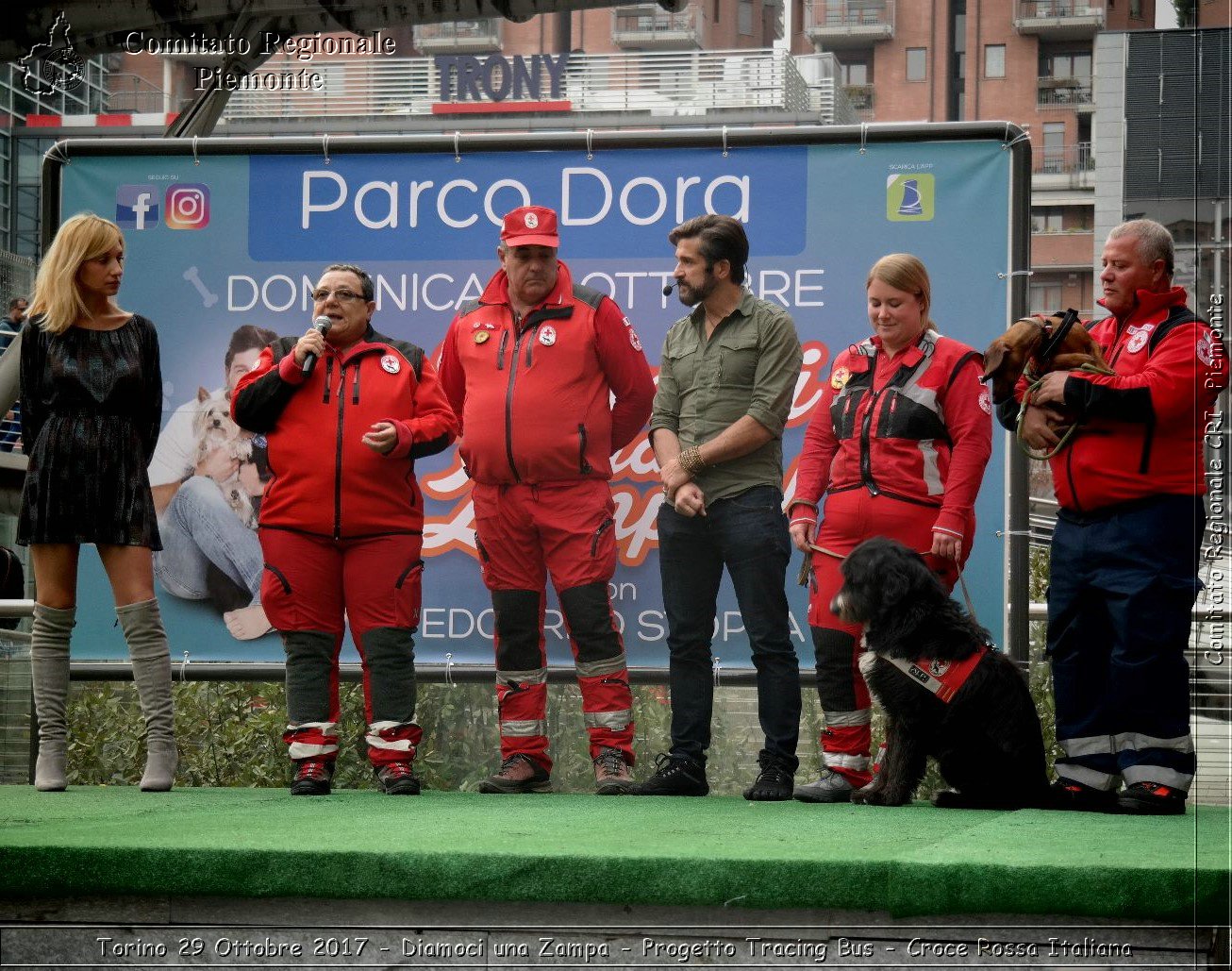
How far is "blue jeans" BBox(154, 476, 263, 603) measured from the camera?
6.68m

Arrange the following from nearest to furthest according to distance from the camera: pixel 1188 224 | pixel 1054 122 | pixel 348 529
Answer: pixel 1188 224, pixel 348 529, pixel 1054 122

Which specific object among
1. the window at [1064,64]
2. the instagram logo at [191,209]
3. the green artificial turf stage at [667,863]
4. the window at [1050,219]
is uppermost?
the window at [1064,64]

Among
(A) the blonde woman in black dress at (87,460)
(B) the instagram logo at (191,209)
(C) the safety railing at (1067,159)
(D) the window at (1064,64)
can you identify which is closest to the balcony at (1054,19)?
(D) the window at (1064,64)

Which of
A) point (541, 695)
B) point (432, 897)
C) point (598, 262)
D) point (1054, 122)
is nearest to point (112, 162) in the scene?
point (598, 262)

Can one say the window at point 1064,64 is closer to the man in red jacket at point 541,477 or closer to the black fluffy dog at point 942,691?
the man in red jacket at point 541,477

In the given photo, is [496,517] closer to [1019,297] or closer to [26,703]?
[1019,297]

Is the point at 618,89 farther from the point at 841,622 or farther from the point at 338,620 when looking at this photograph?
the point at 841,622

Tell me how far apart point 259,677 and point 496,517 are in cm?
146

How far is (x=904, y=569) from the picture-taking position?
4.87m

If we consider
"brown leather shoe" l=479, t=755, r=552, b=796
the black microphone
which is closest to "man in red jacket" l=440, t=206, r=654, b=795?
"brown leather shoe" l=479, t=755, r=552, b=796

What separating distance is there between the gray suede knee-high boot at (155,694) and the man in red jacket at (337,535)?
38cm

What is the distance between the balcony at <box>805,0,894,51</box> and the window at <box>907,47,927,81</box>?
1053 millimetres

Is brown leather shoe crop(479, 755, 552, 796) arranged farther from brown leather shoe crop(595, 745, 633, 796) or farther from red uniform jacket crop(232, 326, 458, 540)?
red uniform jacket crop(232, 326, 458, 540)

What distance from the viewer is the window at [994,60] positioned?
49.8 m
